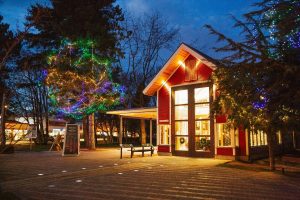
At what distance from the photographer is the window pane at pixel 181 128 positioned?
19.9m

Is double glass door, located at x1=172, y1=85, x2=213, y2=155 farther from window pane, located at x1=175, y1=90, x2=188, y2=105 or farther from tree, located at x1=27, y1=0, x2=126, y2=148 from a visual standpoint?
tree, located at x1=27, y1=0, x2=126, y2=148

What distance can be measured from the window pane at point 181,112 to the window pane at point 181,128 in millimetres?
293

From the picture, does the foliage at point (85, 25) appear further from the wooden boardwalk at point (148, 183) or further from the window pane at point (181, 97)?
the wooden boardwalk at point (148, 183)

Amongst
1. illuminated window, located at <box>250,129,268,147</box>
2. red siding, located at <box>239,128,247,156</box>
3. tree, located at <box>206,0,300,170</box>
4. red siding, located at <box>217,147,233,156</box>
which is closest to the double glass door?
red siding, located at <box>217,147,233,156</box>

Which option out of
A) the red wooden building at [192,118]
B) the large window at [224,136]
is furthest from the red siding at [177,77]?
the large window at [224,136]

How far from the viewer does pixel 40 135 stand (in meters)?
42.3

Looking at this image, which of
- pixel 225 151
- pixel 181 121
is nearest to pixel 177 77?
pixel 181 121

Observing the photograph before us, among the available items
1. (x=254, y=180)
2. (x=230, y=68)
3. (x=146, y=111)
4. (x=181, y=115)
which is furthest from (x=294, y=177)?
(x=146, y=111)

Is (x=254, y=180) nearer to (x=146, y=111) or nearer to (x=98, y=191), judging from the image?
(x=98, y=191)

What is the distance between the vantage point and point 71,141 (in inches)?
831

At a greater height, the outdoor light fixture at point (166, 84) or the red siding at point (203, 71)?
the red siding at point (203, 71)

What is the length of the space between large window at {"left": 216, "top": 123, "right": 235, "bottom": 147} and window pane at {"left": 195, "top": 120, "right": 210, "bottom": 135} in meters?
0.74

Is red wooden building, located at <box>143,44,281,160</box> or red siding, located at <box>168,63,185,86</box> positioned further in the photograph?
red siding, located at <box>168,63,185,86</box>

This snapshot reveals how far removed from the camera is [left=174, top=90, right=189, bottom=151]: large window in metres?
19.9
